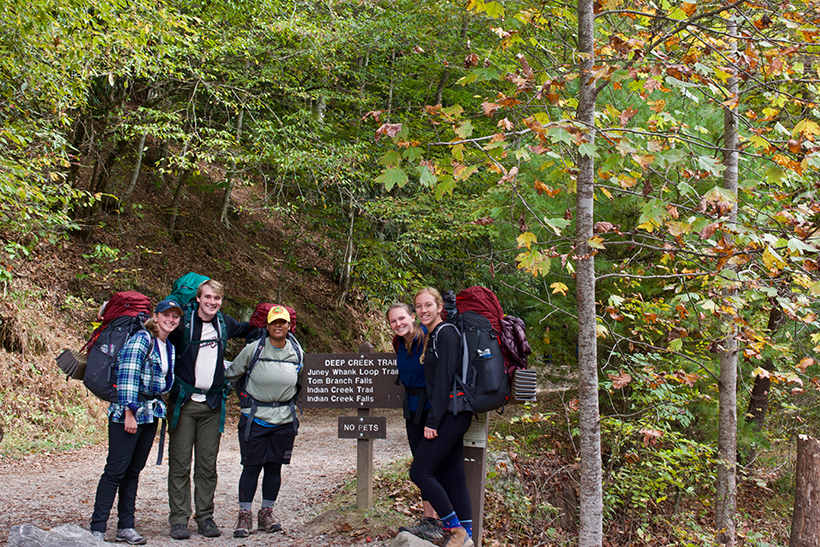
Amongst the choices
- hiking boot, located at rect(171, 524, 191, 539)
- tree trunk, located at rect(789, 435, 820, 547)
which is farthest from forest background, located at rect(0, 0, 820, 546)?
hiking boot, located at rect(171, 524, 191, 539)

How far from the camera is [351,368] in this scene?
5.63 meters

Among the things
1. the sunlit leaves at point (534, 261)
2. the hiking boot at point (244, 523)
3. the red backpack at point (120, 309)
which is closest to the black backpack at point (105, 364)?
the red backpack at point (120, 309)

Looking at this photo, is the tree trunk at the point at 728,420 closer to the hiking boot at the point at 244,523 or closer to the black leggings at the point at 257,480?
the black leggings at the point at 257,480

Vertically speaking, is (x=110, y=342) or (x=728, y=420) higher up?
(x=110, y=342)

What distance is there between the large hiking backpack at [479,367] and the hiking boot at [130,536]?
8.53 feet

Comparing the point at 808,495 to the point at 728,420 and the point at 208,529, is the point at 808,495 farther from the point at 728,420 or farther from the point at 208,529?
the point at 208,529

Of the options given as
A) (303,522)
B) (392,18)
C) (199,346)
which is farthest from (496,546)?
(392,18)

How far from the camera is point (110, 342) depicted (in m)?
4.53

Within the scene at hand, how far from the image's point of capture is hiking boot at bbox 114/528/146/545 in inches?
181

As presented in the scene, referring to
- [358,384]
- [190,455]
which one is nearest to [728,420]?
[358,384]

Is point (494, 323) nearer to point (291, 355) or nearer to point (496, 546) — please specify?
point (291, 355)

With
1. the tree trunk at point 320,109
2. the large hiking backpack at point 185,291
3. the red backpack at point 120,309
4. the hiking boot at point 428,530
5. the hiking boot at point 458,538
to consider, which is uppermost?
the tree trunk at point 320,109

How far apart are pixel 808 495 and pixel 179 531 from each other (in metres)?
5.36

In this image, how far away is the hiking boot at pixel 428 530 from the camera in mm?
4633
